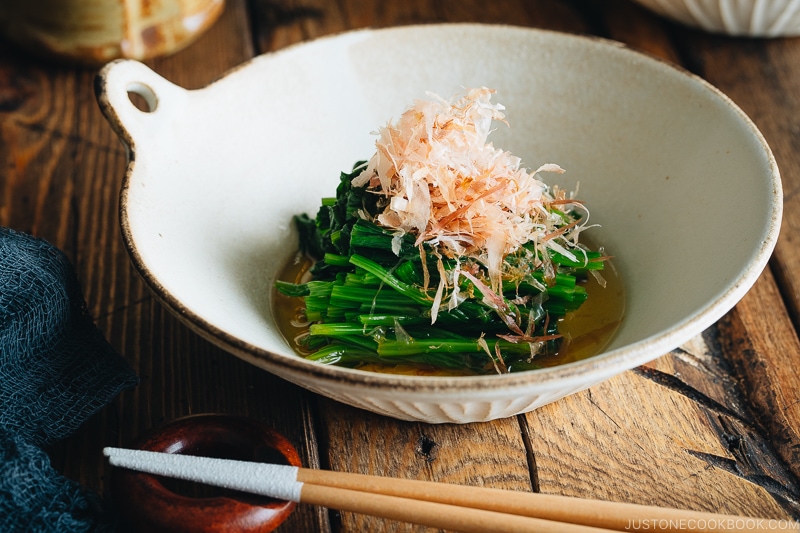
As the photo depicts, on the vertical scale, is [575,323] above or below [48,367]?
below

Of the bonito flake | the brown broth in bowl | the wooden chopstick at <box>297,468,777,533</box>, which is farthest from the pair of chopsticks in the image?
the bonito flake

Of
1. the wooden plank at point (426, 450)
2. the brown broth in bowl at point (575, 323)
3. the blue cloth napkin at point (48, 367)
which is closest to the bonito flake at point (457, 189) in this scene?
the brown broth in bowl at point (575, 323)

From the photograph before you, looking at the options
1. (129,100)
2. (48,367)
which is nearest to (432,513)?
(48,367)

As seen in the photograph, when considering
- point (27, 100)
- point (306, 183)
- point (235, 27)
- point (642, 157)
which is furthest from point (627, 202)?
point (27, 100)

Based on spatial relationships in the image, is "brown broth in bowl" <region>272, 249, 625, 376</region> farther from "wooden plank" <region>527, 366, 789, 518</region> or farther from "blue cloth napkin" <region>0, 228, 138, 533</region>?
"blue cloth napkin" <region>0, 228, 138, 533</region>

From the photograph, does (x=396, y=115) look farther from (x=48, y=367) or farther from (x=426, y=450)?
(x=48, y=367)
